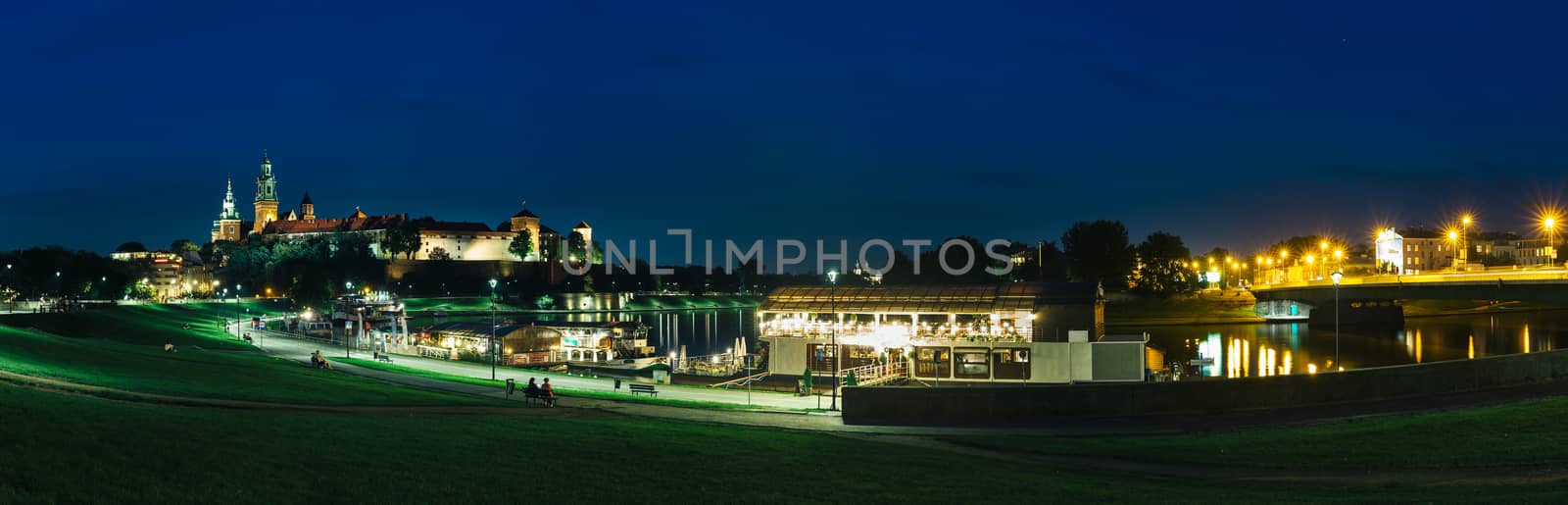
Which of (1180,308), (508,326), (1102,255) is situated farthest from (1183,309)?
(508,326)

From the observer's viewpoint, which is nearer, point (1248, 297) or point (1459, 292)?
point (1459, 292)

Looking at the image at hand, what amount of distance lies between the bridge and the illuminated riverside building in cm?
3053

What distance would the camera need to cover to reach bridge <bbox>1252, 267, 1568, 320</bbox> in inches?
2431

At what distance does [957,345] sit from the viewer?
5078 centimetres

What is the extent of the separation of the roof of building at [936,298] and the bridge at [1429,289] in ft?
104

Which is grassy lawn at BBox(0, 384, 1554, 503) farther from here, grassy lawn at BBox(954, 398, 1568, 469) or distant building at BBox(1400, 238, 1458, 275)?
distant building at BBox(1400, 238, 1458, 275)

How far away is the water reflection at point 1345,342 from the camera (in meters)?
75.4

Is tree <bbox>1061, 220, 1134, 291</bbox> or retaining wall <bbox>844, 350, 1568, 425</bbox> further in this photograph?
tree <bbox>1061, 220, 1134, 291</bbox>

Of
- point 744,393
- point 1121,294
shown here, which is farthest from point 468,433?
point 1121,294

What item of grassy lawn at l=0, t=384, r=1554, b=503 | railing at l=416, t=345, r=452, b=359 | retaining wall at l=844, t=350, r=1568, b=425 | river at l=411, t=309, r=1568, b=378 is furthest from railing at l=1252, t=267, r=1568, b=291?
railing at l=416, t=345, r=452, b=359

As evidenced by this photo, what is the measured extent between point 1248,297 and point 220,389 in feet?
482

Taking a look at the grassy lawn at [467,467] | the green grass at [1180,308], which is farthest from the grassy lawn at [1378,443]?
the green grass at [1180,308]

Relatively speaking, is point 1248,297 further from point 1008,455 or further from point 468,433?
point 468,433

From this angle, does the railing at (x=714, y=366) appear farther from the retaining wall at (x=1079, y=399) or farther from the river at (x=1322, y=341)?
the river at (x=1322, y=341)
